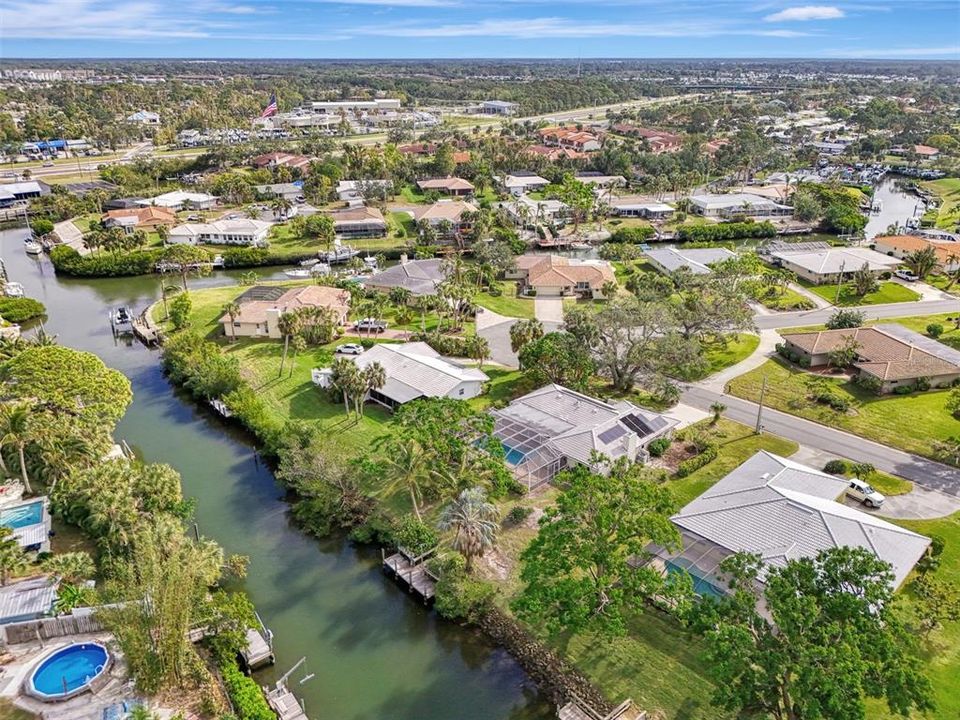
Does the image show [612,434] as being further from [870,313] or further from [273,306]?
[870,313]

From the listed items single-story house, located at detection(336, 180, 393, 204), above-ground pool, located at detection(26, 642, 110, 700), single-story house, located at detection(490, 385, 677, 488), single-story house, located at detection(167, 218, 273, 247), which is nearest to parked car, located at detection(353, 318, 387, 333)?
single-story house, located at detection(490, 385, 677, 488)

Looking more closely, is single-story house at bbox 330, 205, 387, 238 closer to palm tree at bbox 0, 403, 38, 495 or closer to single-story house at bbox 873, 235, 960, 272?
palm tree at bbox 0, 403, 38, 495

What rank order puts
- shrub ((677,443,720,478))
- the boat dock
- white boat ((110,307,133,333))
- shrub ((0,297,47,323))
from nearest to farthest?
the boat dock, shrub ((677,443,720,478)), white boat ((110,307,133,333)), shrub ((0,297,47,323))

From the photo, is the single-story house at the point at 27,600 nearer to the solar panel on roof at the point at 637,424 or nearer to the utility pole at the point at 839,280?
the solar panel on roof at the point at 637,424

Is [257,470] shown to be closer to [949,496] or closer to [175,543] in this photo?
[175,543]

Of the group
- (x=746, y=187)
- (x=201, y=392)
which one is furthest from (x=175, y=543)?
(x=746, y=187)

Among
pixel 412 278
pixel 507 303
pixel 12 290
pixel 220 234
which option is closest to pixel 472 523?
pixel 507 303

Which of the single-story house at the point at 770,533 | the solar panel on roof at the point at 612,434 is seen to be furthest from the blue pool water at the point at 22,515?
the single-story house at the point at 770,533
